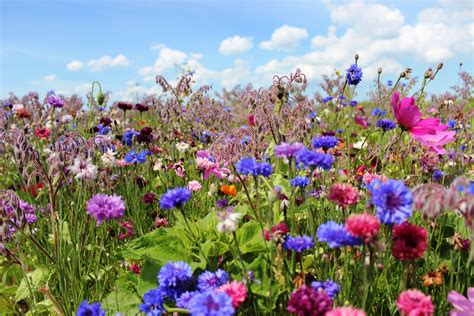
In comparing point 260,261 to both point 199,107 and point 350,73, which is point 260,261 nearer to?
point 350,73

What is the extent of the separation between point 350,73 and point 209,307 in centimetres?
206

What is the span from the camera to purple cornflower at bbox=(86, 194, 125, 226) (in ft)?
5.24

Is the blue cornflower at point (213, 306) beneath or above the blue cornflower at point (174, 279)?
above

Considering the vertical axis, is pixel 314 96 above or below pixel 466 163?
above

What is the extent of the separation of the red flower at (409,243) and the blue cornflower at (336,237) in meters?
0.12

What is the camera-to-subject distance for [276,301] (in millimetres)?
1773

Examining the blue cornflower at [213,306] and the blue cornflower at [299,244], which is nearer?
the blue cornflower at [213,306]

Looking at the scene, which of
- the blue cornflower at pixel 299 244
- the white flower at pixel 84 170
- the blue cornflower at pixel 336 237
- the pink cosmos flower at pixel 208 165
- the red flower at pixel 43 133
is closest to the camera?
the blue cornflower at pixel 336 237

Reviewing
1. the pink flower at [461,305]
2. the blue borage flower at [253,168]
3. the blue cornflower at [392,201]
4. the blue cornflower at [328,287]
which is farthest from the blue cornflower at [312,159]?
the pink flower at [461,305]

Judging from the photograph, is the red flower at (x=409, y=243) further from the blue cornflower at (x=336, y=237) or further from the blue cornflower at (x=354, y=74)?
the blue cornflower at (x=354, y=74)

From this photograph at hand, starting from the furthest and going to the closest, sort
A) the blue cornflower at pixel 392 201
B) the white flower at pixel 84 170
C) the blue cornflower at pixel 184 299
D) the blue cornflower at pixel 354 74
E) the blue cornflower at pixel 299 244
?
the blue cornflower at pixel 354 74 < the white flower at pixel 84 170 < the blue cornflower at pixel 299 244 < the blue cornflower at pixel 184 299 < the blue cornflower at pixel 392 201

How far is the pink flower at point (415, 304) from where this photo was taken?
1.25m

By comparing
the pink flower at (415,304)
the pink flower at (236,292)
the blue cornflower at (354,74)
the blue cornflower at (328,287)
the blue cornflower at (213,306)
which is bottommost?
the blue cornflower at (328,287)

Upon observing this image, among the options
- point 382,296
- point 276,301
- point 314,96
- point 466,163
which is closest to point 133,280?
point 276,301
